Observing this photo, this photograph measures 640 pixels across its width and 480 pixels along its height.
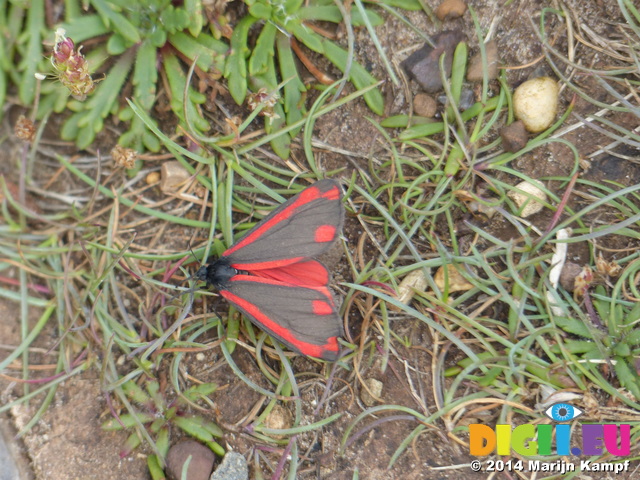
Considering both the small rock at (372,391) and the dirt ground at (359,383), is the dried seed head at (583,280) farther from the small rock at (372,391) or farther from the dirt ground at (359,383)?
the small rock at (372,391)

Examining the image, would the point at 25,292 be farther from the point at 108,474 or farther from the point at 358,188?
the point at 358,188

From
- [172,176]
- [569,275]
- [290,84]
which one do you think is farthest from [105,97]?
[569,275]

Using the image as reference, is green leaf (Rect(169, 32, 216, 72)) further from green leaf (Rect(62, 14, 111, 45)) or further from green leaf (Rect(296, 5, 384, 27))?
green leaf (Rect(296, 5, 384, 27))

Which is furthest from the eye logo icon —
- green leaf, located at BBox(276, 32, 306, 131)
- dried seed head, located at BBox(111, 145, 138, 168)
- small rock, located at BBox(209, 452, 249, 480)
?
dried seed head, located at BBox(111, 145, 138, 168)

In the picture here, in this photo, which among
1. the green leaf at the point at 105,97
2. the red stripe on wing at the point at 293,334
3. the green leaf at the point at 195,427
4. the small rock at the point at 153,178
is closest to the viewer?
the red stripe on wing at the point at 293,334

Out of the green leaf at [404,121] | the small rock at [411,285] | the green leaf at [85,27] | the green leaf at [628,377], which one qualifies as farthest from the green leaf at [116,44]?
the green leaf at [628,377]

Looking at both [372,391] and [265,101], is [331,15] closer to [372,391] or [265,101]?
[265,101]

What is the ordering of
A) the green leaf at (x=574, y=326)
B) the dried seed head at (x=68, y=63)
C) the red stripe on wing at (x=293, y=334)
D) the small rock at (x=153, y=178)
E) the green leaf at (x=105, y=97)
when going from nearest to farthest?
the dried seed head at (x=68, y=63) < the red stripe on wing at (x=293, y=334) < the green leaf at (x=574, y=326) < the green leaf at (x=105, y=97) < the small rock at (x=153, y=178)
